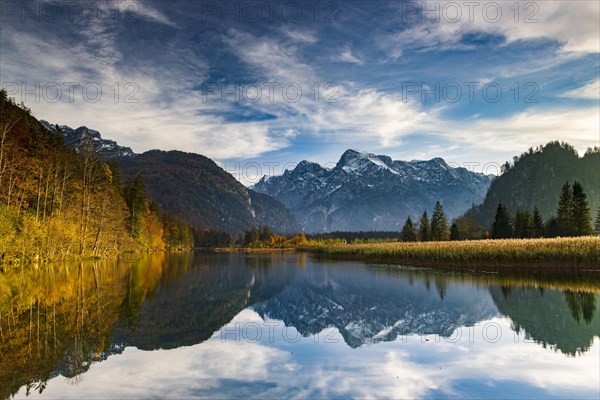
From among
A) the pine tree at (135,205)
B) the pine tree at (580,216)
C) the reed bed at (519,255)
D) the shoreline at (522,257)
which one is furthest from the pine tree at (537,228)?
the pine tree at (135,205)

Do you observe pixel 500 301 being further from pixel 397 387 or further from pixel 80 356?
pixel 80 356

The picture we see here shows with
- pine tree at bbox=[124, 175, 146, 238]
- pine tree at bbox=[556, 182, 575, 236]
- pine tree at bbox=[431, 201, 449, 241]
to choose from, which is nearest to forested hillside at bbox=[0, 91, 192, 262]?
pine tree at bbox=[124, 175, 146, 238]

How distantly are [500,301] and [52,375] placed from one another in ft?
61.4

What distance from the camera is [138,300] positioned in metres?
21.1

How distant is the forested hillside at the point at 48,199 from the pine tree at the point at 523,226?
76177mm

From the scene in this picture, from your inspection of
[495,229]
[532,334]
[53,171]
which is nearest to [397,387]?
[532,334]

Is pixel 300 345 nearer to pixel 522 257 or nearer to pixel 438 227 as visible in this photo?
pixel 522 257

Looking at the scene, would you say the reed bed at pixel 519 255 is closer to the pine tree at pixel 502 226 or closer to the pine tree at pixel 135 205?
the pine tree at pixel 502 226

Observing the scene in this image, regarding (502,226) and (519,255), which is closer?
(519,255)

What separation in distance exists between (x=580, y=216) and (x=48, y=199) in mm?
82110

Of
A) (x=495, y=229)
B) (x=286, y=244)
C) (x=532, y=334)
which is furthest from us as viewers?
(x=286, y=244)

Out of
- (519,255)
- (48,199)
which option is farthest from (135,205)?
(519,255)

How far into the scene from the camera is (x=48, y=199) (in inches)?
1997

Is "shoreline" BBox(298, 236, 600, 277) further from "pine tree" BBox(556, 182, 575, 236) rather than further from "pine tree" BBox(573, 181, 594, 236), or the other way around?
"pine tree" BBox(556, 182, 575, 236)
